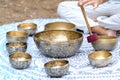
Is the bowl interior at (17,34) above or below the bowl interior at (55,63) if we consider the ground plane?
above

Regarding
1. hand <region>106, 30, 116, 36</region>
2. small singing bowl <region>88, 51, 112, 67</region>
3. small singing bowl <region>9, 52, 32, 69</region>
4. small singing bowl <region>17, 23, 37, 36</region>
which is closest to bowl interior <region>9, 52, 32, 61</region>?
small singing bowl <region>9, 52, 32, 69</region>

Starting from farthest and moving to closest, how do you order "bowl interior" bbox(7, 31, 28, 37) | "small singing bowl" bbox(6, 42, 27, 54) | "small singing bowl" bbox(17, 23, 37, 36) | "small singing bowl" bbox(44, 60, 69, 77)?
"small singing bowl" bbox(17, 23, 37, 36) < "bowl interior" bbox(7, 31, 28, 37) < "small singing bowl" bbox(6, 42, 27, 54) < "small singing bowl" bbox(44, 60, 69, 77)

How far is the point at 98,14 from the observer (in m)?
2.68

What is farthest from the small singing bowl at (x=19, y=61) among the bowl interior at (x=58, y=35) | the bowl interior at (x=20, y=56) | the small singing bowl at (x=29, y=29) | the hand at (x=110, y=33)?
the hand at (x=110, y=33)

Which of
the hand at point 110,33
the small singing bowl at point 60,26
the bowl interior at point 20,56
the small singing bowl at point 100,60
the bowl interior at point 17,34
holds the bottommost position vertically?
the hand at point 110,33

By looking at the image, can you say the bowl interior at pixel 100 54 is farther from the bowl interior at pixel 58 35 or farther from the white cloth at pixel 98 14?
the white cloth at pixel 98 14

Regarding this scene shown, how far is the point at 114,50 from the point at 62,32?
339 mm

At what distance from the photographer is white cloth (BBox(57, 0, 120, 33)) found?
8.13 feet

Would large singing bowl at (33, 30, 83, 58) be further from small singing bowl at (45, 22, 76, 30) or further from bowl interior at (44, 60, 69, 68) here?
small singing bowl at (45, 22, 76, 30)

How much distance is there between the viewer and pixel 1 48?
7.66ft

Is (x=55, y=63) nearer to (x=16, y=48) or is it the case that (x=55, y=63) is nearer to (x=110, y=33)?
(x=16, y=48)

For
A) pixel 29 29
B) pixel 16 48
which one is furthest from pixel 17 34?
pixel 16 48

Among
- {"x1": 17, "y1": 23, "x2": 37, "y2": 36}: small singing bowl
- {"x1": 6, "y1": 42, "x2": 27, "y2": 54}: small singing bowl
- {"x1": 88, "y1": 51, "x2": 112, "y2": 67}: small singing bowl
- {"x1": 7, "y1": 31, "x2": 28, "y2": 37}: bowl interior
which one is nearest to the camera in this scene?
{"x1": 88, "y1": 51, "x2": 112, "y2": 67}: small singing bowl

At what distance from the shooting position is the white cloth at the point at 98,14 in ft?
8.13
